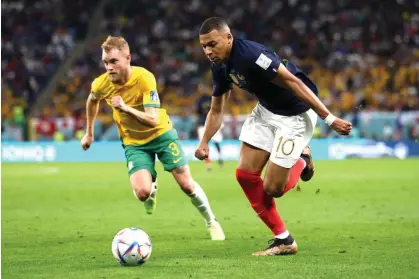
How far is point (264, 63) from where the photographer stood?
23.0ft

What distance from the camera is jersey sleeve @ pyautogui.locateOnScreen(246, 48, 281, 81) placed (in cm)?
702

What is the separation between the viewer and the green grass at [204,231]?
22.3ft

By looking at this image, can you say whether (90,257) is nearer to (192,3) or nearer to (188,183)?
(188,183)

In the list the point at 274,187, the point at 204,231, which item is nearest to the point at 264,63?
the point at 274,187

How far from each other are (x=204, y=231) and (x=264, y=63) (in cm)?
354

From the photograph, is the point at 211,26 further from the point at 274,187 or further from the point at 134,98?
the point at 134,98

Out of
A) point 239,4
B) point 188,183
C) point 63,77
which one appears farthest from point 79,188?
point 239,4

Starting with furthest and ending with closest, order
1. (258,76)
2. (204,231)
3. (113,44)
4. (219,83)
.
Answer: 1. (204,231)
2. (113,44)
3. (219,83)
4. (258,76)

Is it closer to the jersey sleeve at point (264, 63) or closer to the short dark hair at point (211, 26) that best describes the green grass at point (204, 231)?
the jersey sleeve at point (264, 63)

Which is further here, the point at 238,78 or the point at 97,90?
the point at 97,90

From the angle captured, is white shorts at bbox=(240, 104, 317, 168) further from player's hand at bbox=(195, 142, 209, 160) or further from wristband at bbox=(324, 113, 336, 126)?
wristband at bbox=(324, 113, 336, 126)

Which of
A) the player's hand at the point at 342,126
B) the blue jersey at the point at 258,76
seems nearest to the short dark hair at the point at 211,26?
the blue jersey at the point at 258,76

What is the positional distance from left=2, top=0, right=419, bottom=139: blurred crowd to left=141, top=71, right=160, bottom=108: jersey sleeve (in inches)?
818

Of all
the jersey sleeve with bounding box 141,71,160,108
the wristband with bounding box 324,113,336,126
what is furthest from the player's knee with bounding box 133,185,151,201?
the wristband with bounding box 324,113,336,126
